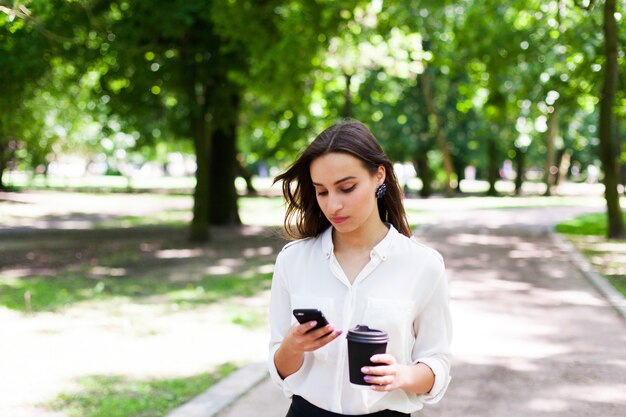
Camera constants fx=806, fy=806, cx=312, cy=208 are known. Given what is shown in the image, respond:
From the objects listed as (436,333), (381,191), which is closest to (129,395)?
(381,191)

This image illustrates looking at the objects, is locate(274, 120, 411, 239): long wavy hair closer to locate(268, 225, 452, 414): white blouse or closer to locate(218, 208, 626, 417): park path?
locate(268, 225, 452, 414): white blouse

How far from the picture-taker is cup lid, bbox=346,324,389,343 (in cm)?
228

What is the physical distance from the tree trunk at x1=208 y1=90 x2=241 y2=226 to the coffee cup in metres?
21.2

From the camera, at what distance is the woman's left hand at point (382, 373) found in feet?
7.57

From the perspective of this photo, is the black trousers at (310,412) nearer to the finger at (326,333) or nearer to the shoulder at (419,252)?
the finger at (326,333)

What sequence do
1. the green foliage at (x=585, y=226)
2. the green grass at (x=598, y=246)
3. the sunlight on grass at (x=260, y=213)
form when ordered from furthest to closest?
the sunlight on grass at (x=260, y=213) < the green foliage at (x=585, y=226) < the green grass at (x=598, y=246)

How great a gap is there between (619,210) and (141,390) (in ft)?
48.6

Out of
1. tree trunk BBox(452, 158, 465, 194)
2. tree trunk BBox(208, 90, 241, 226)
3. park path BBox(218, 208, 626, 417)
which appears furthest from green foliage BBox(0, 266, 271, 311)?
tree trunk BBox(452, 158, 465, 194)

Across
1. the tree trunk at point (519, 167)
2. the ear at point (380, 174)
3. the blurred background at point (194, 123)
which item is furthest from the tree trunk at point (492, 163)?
the ear at point (380, 174)

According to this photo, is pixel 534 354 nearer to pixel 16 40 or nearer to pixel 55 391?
pixel 55 391

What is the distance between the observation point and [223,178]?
23.6m

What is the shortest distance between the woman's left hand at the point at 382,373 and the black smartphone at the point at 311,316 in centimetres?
18

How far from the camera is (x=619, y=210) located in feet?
61.0

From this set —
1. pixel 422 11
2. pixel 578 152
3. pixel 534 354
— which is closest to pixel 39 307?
pixel 534 354
